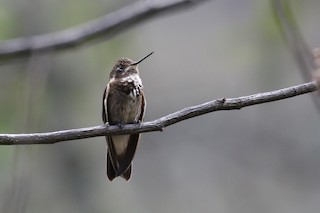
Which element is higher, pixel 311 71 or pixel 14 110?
pixel 14 110

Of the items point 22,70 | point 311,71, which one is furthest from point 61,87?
point 311,71

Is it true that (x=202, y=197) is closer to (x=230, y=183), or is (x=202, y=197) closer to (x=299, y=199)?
(x=230, y=183)

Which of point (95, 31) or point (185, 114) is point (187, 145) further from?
point (185, 114)

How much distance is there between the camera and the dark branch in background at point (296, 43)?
4.98 ft

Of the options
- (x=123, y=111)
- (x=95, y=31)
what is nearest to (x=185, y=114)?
(x=123, y=111)

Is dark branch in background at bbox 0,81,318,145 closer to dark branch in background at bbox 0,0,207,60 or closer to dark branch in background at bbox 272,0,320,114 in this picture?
dark branch in background at bbox 272,0,320,114

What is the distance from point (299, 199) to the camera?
8.11 meters

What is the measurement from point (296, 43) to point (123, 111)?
82.5 inches

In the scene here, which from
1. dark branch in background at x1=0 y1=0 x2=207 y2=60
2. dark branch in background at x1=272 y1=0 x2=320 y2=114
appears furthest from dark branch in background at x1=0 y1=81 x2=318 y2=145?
dark branch in background at x1=0 y1=0 x2=207 y2=60

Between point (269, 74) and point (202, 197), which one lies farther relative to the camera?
point (202, 197)

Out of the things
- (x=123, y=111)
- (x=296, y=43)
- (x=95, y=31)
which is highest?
(x=95, y=31)

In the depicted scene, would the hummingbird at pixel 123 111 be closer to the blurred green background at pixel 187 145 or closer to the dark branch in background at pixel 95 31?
the dark branch in background at pixel 95 31

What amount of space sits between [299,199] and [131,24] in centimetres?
375

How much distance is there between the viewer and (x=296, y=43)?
1.58m
